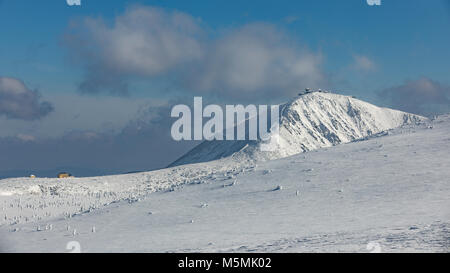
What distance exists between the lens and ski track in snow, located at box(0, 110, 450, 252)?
22500 mm

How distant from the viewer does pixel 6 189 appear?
80.2 m

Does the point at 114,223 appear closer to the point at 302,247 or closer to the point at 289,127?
the point at 302,247

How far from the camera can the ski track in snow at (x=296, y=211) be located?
886 inches

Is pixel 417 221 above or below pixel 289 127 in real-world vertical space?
below

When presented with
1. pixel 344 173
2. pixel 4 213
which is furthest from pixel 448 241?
pixel 4 213

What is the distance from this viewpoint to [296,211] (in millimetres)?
30969

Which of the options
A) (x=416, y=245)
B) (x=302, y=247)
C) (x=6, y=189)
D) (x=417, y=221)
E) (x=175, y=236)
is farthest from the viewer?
(x=6, y=189)

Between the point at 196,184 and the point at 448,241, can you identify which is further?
the point at 196,184

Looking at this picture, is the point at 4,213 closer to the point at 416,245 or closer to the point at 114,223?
the point at 114,223
